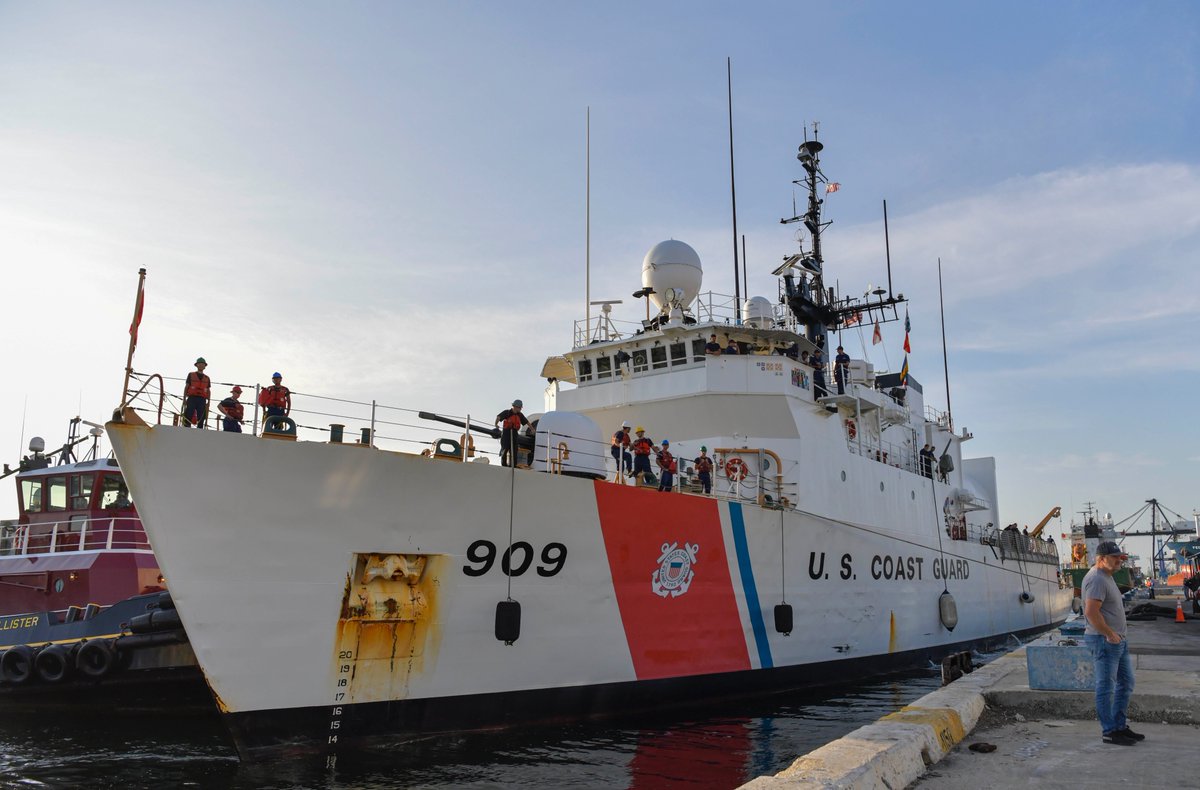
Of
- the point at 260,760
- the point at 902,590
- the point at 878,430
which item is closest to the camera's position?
the point at 260,760

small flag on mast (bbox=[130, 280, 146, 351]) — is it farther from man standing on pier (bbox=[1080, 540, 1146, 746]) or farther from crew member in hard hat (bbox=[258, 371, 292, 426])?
man standing on pier (bbox=[1080, 540, 1146, 746])

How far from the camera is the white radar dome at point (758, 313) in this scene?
1628 centimetres

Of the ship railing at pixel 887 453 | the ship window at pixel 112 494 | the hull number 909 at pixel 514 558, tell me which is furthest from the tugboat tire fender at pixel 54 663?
the ship railing at pixel 887 453

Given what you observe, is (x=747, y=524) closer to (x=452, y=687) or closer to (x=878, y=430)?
(x=452, y=687)

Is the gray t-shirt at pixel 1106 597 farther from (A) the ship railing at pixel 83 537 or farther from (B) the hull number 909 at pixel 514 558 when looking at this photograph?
(A) the ship railing at pixel 83 537

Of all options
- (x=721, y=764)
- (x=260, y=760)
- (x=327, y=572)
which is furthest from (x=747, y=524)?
(x=260, y=760)

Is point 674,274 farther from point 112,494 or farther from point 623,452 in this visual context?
point 112,494

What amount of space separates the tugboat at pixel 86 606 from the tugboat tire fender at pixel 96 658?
0.01m

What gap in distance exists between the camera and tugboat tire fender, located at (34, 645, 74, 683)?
1155cm

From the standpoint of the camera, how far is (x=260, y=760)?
7730mm

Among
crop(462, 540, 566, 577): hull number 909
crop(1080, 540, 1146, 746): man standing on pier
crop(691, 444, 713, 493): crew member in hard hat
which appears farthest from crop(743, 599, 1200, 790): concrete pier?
crop(691, 444, 713, 493): crew member in hard hat

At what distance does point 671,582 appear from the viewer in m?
10.8

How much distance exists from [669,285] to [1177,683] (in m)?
11.1

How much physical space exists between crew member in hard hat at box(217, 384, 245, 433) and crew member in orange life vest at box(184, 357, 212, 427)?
0.16 m
